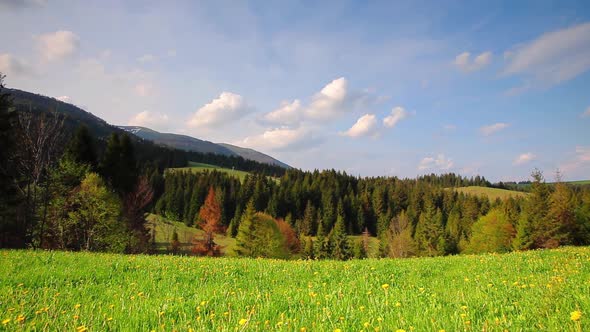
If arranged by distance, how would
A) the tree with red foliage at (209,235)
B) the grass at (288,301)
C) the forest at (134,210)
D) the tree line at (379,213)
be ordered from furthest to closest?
1. the tree with red foliage at (209,235)
2. the tree line at (379,213)
3. the forest at (134,210)
4. the grass at (288,301)

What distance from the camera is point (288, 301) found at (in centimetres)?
537

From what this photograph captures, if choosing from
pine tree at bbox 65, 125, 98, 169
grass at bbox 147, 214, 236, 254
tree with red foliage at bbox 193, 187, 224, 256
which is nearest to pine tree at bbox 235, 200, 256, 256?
tree with red foliage at bbox 193, 187, 224, 256

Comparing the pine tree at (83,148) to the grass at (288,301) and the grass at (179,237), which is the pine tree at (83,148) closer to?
the grass at (288,301)

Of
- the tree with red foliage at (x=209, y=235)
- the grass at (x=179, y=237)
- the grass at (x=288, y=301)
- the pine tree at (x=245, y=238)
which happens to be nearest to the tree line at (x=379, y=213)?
the pine tree at (x=245, y=238)

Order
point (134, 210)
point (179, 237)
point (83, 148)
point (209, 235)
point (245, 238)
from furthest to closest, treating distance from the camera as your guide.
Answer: point (179, 237) → point (209, 235) → point (245, 238) → point (134, 210) → point (83, 148)

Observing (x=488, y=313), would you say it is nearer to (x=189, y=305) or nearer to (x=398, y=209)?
(x=189, y=305)

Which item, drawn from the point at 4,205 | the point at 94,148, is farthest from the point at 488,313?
the point at 94,148

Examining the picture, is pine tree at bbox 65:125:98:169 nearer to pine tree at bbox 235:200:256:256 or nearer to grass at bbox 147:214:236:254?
pine tree at bbox 235:200:256:256

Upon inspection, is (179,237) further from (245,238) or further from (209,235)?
(245,238)

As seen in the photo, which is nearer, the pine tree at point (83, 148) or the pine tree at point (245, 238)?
the pine tree at point (83, 148)

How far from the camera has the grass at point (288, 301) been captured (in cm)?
391

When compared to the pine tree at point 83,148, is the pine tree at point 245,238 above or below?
below

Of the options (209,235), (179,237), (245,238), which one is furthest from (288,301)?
(179,237)

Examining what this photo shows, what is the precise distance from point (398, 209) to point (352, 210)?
23.5 m
